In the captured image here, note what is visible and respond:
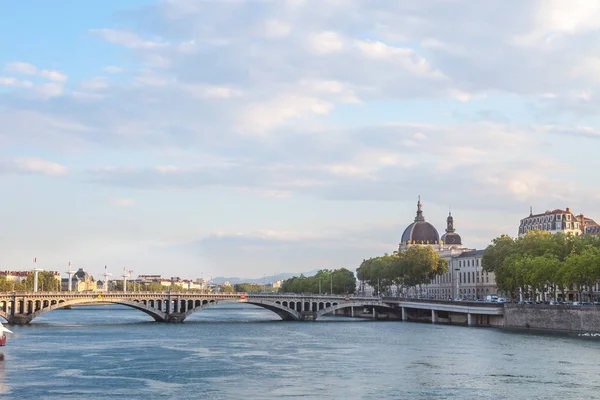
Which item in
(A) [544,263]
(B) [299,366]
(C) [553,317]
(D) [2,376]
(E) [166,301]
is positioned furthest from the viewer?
(E) [166,301]

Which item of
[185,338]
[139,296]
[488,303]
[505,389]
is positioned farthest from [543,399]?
[139,296]

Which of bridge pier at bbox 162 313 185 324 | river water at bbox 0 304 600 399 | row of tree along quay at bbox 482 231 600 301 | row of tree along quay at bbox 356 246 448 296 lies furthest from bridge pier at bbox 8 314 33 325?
row of tree along quay at bbox 356 246 448 296

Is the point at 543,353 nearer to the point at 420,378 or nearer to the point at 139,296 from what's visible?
the point at 420,378

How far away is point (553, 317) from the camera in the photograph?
4227 inches

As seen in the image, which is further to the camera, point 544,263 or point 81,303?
point 81,303

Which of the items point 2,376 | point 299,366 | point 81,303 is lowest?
point 2,376

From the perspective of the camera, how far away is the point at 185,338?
101 meters

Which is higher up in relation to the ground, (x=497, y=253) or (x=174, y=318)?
(x=497, y=253)

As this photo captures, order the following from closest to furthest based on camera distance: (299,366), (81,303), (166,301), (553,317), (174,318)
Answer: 1. (299,366)
2. (553,317)
3. (81,303)
4. (174,318)
5. (166,301)

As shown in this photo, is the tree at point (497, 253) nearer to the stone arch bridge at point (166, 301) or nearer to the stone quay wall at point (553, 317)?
the stone quay wall at point (553, 317)

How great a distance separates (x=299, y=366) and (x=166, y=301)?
7447 centimetres

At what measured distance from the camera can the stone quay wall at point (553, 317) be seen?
10106cm

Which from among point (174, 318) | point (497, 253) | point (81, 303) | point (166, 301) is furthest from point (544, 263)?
point (81, 303)

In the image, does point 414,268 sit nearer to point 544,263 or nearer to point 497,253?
point 497,253
